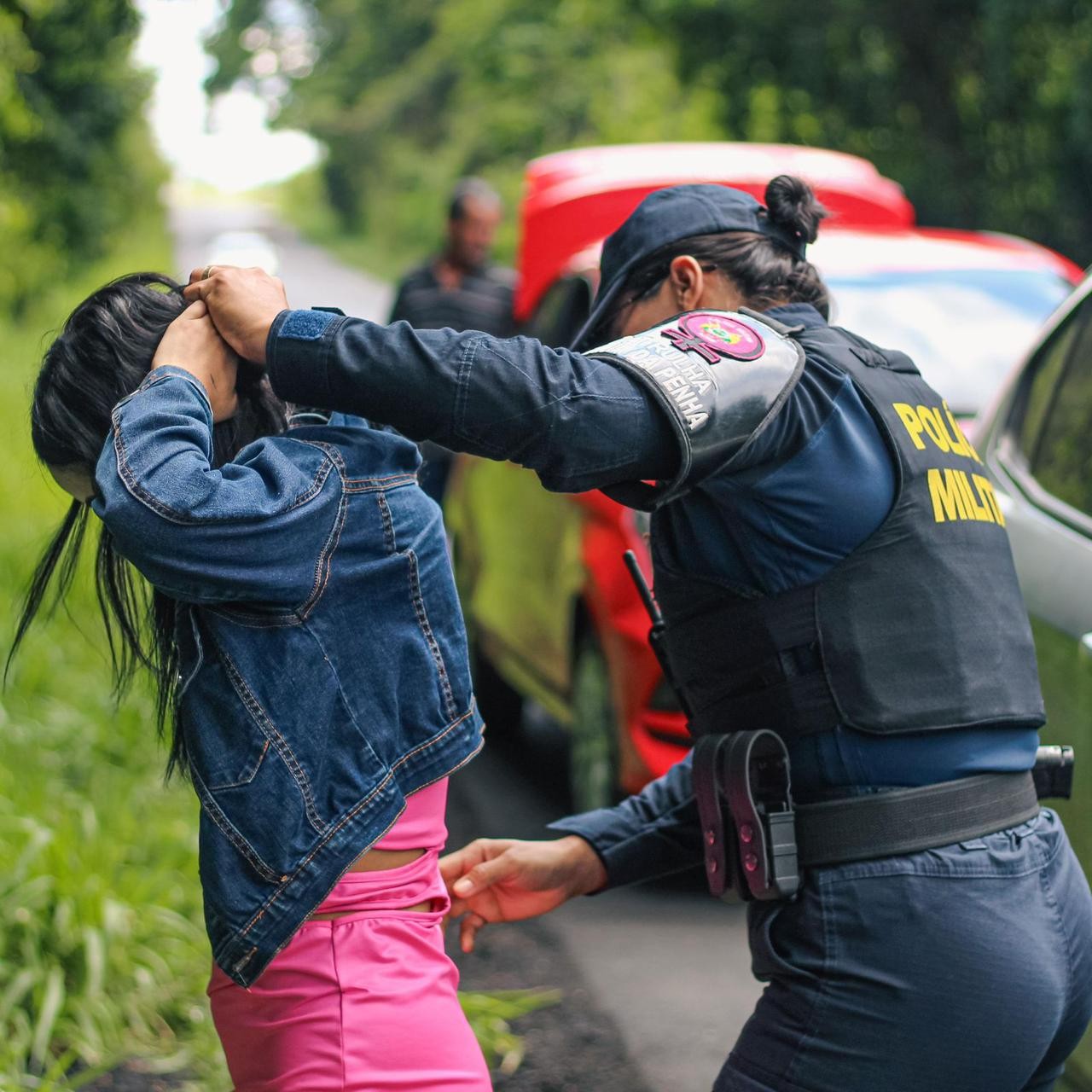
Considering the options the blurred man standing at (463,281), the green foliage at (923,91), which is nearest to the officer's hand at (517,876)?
the blurred man standing at (463,281)

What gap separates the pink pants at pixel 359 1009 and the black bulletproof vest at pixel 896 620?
0.48 meters

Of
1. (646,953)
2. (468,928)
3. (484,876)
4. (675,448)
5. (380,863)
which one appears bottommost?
(646,953)

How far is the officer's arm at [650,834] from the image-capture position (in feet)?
8.19

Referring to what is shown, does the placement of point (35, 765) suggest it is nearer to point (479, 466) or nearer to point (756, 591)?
point (479, 466)

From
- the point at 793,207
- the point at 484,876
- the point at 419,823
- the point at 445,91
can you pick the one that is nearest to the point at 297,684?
the point at 419,823

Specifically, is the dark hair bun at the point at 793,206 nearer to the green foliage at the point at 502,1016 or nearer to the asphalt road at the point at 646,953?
the asphalt road at the point at 646,953

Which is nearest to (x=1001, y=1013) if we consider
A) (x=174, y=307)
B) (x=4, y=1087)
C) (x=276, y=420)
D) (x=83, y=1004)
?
(x=276, y=420)

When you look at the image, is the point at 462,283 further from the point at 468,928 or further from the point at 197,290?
the point at 197,290

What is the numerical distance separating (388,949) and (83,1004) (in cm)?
215

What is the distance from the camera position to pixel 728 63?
17828 mm

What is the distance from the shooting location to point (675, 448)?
1839 millimetres

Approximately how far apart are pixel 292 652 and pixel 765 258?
2.67 feet

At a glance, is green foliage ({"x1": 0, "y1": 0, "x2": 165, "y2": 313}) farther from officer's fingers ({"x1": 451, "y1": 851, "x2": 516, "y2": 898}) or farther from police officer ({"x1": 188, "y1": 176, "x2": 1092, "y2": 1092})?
police officer ({"x1": 188, "y1": 176, "x2": 1092, "y2": 1092})

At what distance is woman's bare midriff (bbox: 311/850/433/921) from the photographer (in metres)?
1.98
